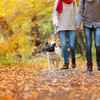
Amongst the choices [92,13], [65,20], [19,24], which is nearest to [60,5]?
[65,20]

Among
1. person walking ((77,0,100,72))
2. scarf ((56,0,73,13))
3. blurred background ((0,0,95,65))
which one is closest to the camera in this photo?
person walking ((77,0,100,72))

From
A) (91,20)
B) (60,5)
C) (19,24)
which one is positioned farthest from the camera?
(19,24)

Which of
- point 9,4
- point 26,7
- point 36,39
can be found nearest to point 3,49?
point 9,4

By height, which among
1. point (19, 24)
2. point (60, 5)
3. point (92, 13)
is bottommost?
point (19, 24)

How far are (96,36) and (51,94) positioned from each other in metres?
2.71

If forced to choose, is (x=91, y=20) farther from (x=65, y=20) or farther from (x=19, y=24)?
(x=19, y=24)

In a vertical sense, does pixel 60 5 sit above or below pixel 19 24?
above

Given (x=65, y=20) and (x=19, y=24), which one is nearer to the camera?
(x=65, y=20)

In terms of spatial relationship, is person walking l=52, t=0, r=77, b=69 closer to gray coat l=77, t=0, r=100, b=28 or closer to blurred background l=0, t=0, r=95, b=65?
gray coat l=77, t=0, r=100, b=28

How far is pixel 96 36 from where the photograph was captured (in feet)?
16.6

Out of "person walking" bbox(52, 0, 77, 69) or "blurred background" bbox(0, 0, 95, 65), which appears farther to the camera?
"blurred background" bbox(0, 0, 95, 65)

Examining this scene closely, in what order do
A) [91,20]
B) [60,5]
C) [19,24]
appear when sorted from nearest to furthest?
[91,20]
[60,5]
[19,24]

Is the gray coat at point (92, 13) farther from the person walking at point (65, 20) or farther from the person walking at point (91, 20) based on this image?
the person walking at point (65, 20)

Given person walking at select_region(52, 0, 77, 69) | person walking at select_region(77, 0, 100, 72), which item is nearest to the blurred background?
person walking at select_region(52, 0, 77, 69)
